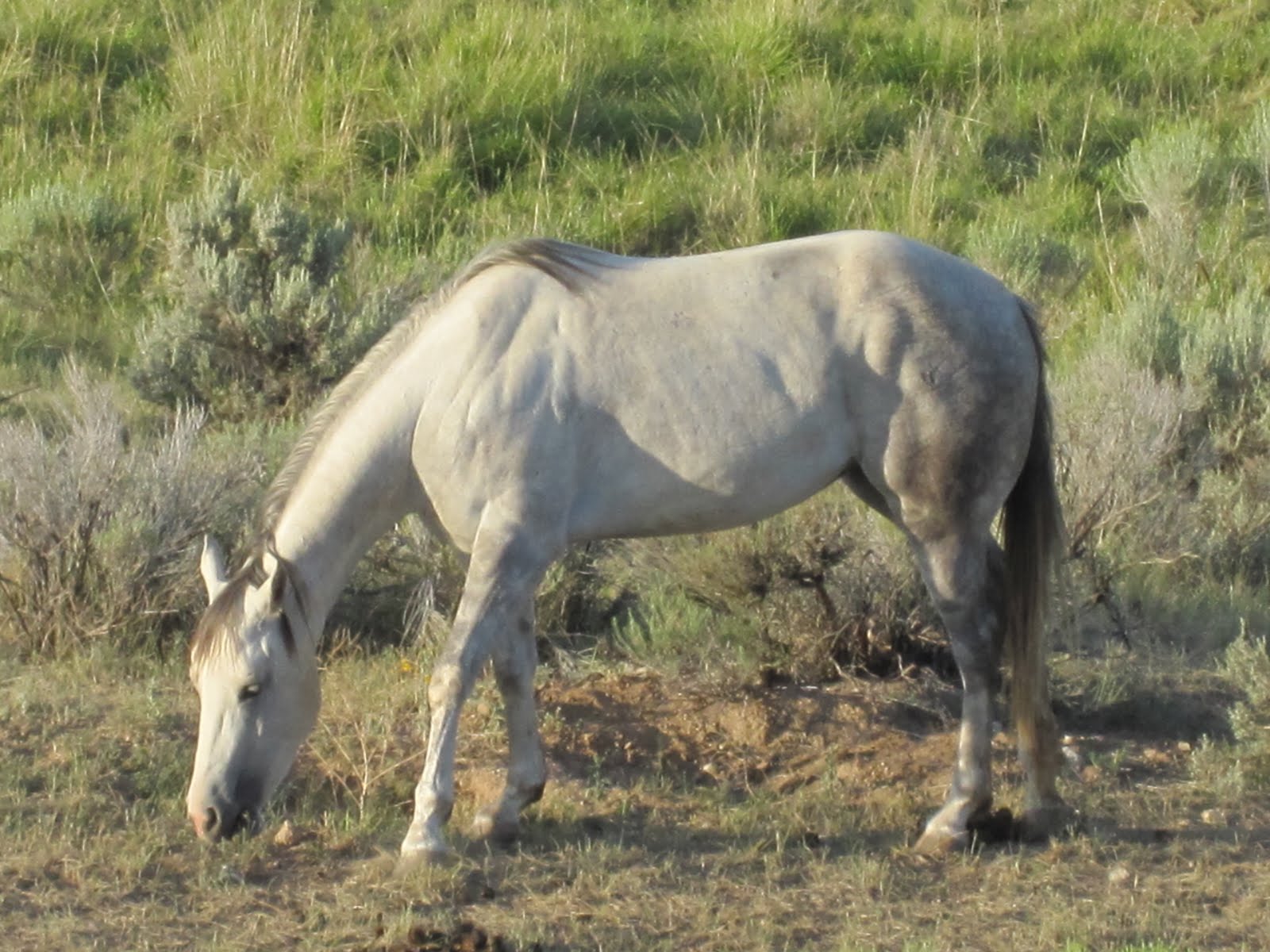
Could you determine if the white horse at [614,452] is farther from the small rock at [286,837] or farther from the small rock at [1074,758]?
the small rock at [1074,758]

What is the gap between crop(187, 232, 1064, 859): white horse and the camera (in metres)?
4.96

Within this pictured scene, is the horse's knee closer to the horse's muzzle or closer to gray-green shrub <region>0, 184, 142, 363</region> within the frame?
the horse's muzzle

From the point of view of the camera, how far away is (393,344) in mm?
5207

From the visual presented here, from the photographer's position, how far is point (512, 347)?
5.06 metres

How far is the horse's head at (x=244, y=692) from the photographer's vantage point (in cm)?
489

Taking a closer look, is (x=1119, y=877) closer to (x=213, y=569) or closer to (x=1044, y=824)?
(x=1044, y=824)

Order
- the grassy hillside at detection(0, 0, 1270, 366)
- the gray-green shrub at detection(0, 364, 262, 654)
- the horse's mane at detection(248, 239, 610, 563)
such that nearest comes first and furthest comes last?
1. the horse's mane at detection(248, 239, 610, 563)
2. the gray-green shrub at detection(0, 364, 262, 654)
3. the grassy hillside at detection(0, 0, 1270, 366)

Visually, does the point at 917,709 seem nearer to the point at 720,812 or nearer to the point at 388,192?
the point at 720,812

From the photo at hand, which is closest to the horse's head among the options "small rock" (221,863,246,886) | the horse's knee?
"small rock" (221,863,246,886)

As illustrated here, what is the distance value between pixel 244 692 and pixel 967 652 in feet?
7.08

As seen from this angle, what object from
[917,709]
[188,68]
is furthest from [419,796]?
[188,68]

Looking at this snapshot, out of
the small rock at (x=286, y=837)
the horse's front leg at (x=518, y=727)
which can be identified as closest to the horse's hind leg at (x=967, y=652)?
the horse's front leg at (x=518, y=727)

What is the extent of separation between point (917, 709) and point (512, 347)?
2.20m

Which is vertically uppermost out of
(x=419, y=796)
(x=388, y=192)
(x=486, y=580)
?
(x=486, y=580)
